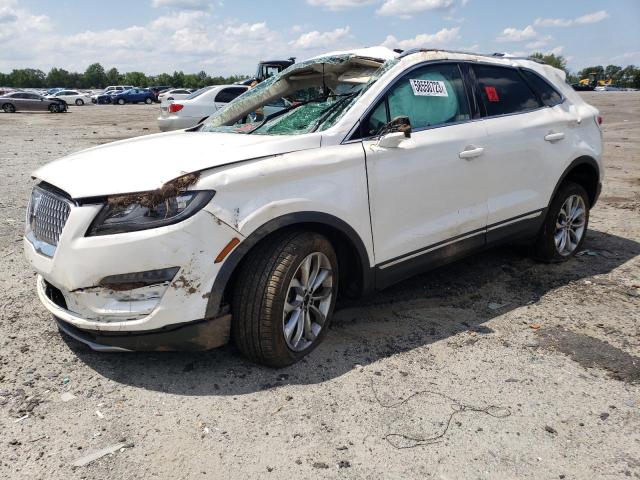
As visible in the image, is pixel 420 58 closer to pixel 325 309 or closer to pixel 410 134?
pixel 410 134

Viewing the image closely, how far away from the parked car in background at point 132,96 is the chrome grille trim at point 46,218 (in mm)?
52922

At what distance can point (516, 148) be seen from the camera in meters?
4.31

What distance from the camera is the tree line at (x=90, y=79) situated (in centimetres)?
11738

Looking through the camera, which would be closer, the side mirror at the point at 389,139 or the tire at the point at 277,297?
the tire at the point at 277,297

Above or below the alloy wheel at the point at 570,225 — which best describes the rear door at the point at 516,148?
above

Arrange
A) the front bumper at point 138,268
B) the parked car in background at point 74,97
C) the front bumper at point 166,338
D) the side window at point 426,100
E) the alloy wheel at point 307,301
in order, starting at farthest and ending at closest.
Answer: the parked car in background at point 74,97, the side window at point 426,100, the alloy wheel at point 307,301, the front bumper at point 166,338, the front bumper at point 138,268

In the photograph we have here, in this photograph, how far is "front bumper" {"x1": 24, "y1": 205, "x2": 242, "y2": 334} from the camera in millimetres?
2684

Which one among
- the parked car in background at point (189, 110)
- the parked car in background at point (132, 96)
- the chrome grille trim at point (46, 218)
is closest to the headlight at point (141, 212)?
the chrome grille trim at point (46, 218)

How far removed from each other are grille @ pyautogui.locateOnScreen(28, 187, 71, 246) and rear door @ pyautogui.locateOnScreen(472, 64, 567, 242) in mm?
2839

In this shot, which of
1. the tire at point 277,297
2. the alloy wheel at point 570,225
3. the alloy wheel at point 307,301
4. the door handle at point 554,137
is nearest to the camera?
the tire at point 277,297

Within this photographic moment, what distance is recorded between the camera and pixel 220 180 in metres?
2.81

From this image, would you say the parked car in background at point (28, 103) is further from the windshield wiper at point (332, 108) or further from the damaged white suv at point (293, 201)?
the windshield wiper at point (332, 108)

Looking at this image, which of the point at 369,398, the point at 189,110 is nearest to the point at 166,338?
the point at 369,398

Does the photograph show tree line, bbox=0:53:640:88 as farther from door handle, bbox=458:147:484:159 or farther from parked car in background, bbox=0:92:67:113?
door handle, bbox=458:147:484:159
